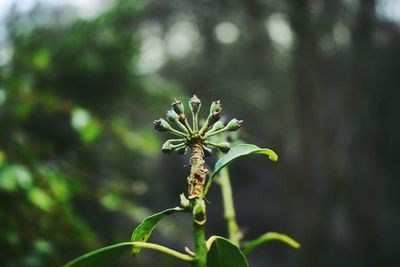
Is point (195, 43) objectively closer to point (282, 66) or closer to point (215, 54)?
point (215, 54)

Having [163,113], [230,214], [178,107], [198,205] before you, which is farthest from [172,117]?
[163,113]

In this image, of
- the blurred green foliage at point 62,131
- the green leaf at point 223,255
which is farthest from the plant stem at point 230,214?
the blurred green foliage at point 62,131

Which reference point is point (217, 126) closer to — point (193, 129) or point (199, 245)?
point (193, 129)

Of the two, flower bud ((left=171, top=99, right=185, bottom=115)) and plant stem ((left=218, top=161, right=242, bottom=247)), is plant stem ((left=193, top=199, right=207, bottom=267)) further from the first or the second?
plant stem ((left=218, top=161, right=242, bottom=247))

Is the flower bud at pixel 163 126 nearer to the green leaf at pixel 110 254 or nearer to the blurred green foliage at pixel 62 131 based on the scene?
the green leaf at pixel 110 254

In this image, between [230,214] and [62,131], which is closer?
[230,214]

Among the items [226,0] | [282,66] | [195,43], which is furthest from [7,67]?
[195,43]

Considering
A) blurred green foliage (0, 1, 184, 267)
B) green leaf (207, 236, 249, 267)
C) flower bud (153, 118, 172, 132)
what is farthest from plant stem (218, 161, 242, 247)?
blurred green foliage (0, 1, 184, 267)
